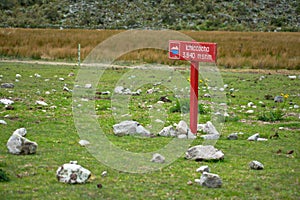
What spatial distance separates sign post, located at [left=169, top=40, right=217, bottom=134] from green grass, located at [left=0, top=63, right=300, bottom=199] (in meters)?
0.70

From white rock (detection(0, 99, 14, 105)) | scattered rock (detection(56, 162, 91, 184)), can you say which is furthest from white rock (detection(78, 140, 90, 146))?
white rock (detection(0, 99, 14, 105))

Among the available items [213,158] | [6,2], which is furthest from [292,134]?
[6,2]

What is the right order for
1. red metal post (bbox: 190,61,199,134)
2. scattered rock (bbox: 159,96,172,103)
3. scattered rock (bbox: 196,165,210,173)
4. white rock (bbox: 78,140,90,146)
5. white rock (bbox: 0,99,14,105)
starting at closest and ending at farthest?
scattered rock (bbox: 196,165,210,173)
white rock (bbox: 78,140,90,146)
red metal post (bbox: 190,61,199,134)
white rock (bbox: 0,99,14,105)
scattered rock (bbox: 159,96,172,103)

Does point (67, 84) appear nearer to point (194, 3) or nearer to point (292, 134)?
point (292, 134)

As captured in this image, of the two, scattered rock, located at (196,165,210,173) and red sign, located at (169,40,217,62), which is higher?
red sign, located at (169,40,217,62)

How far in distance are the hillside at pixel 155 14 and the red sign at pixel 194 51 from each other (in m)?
51.7

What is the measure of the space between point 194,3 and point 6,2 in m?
23.9

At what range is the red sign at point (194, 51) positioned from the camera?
9.81m

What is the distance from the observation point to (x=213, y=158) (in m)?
8.87

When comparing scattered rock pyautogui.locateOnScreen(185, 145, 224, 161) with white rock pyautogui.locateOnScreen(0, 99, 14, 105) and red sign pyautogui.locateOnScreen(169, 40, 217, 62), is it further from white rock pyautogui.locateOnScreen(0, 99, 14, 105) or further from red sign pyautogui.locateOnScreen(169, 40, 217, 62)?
white rock pyautogui.locateOnScreen(0, 99, 14, 105)

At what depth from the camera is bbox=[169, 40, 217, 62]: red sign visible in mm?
9812

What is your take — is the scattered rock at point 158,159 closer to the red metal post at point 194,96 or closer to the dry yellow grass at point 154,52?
the red metal post at point 194,96

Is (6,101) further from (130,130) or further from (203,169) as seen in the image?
(203,169)

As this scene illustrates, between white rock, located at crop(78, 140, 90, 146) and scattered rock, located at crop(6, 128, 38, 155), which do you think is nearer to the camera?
scattered rock, located at crop(6, 128, 38, 155)
